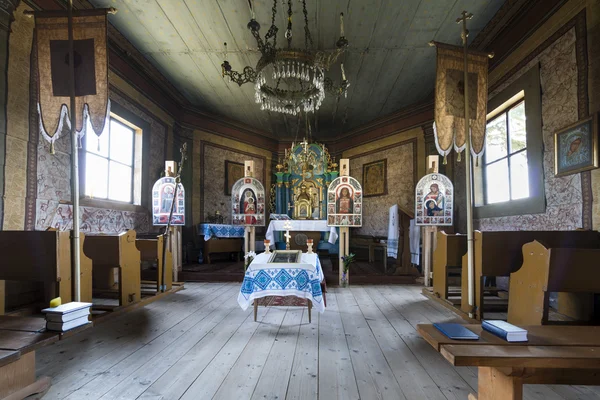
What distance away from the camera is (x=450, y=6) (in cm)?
432

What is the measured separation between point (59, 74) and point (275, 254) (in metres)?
2.84

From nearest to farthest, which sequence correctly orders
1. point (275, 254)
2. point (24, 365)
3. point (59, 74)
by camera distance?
point (24, 365)
point (59, 74)
point (275, 254)

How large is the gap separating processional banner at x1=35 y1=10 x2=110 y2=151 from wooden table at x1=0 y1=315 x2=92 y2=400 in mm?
1742

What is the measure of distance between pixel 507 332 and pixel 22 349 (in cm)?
230

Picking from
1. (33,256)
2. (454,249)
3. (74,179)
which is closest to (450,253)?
(454,249)

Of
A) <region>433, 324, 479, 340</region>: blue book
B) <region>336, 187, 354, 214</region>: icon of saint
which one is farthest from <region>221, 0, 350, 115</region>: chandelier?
<region>433, 324, 479, 340</region>: blue book

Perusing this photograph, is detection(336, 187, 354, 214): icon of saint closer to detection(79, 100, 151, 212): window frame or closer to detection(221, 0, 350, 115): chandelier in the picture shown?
detection(221, 0, 350, 115): chandelier

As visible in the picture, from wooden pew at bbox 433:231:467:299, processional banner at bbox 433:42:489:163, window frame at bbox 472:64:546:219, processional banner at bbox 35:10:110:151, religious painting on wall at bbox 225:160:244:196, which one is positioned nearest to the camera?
processional banner at bbox 35:10:110:151

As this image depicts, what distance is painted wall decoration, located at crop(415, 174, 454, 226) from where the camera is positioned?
17.6 ft

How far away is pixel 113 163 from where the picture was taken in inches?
217

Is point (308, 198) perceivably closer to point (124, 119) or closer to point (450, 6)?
point (124, 119)

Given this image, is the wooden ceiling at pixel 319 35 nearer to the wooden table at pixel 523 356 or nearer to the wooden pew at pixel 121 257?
the wooden pew at pixel 121 257

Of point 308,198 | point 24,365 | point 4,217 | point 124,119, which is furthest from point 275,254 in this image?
point 308,198

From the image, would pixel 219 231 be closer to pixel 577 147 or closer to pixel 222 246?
pixel 222 246
